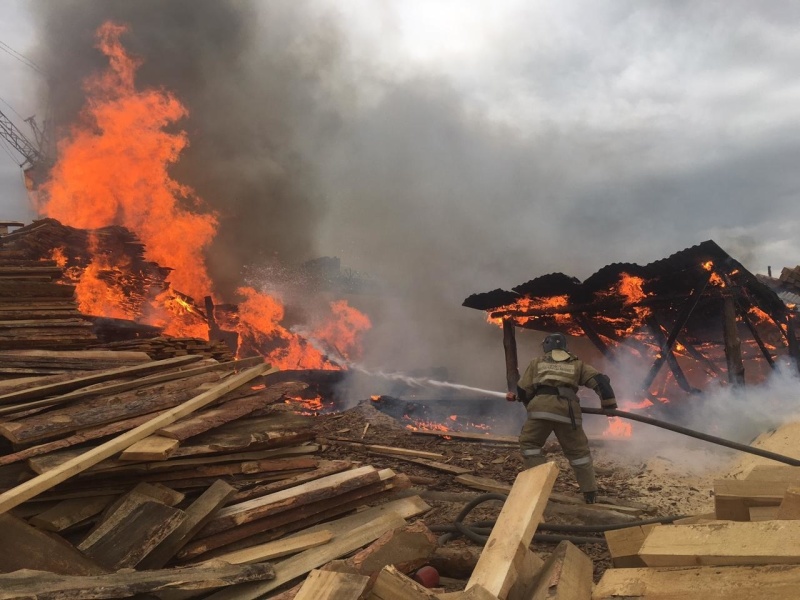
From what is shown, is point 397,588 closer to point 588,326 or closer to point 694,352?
point 588,326

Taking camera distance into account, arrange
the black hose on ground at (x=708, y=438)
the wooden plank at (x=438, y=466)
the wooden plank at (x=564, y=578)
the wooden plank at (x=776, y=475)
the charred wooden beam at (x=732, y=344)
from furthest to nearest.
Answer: the charred wooden beam at (x=732, y=344) → the wooden plank at (x=438, y=466) → the black hose on ground at (x=708, y=438) → the wooden plank at (x=776, y=475) → the wooden plank at (x=564, y=578)

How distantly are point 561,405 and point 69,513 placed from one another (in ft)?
15.8

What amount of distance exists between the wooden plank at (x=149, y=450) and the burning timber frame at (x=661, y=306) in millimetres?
7409

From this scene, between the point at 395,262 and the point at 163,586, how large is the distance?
2210 centimetres

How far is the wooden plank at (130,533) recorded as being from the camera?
2826 millimetres

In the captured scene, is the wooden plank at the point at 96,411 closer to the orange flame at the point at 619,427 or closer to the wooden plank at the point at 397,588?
the wooden plank at the point at 397,588

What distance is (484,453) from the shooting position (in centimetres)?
744

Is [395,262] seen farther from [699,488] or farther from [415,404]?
[699,488]

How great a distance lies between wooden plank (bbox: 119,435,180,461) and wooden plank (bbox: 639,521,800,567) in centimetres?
281

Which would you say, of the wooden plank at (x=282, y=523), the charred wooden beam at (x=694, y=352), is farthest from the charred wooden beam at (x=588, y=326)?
the wooden plank at (x=282, y=523)

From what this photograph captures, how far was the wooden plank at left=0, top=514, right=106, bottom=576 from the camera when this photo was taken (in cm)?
263

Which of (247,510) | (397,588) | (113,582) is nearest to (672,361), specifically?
(247,510)

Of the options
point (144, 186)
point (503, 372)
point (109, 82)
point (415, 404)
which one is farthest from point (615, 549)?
point (109, 82)

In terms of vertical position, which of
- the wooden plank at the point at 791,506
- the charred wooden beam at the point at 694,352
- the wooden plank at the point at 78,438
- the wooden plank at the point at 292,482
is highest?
the charred wooden beam at the point at 694,352
